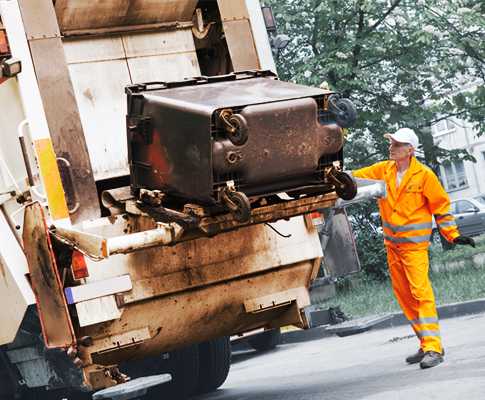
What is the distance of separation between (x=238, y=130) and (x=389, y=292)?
24.8 feet

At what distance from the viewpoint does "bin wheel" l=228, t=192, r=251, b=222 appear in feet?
17.1

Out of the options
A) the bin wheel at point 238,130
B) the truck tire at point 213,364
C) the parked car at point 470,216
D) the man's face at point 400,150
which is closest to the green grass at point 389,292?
the truck tire at point 213,364

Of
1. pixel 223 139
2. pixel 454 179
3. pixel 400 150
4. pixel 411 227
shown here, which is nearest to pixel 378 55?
pixel 400 150

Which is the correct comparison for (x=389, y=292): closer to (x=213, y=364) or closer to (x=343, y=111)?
(x=213, y=364)

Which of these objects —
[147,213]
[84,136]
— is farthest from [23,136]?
[147,213]

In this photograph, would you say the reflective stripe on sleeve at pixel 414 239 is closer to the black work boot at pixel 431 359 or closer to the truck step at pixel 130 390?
the black work boot at pixel 431 359

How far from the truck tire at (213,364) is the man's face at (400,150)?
6.35 ft

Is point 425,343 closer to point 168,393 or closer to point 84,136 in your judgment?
point 168,393

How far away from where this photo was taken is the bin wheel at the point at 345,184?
5688 millimetres

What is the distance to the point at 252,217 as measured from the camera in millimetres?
5574

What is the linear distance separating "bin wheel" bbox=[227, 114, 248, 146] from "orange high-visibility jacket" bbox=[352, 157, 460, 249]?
2.44m

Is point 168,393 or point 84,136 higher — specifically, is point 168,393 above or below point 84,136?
below

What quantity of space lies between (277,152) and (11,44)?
5.07 ft

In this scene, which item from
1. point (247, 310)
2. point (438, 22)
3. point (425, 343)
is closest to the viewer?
point (247, 310)
